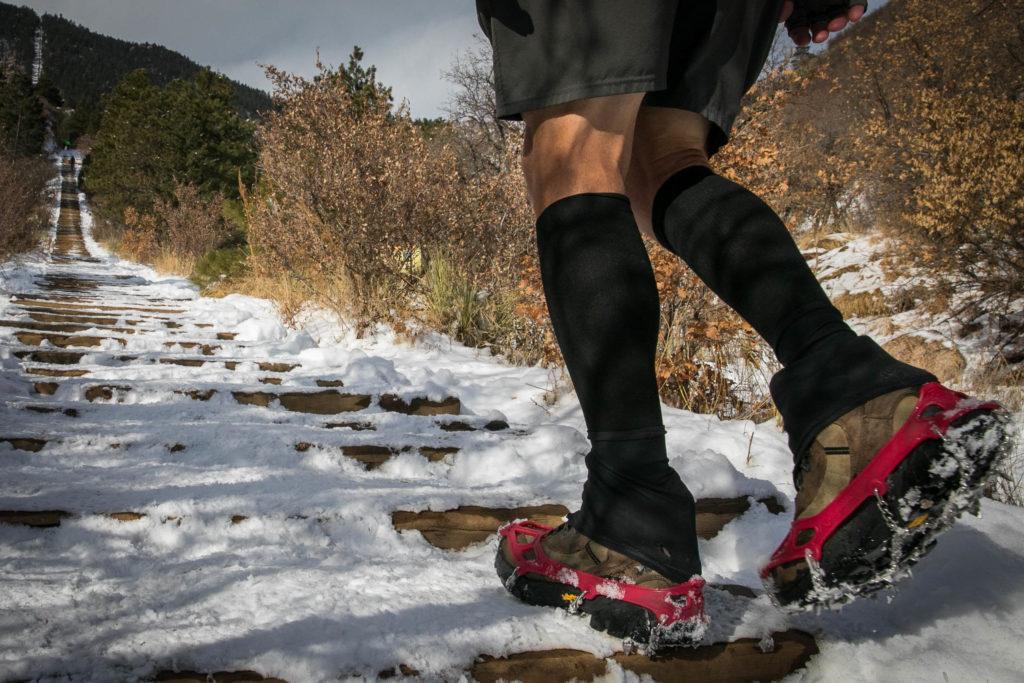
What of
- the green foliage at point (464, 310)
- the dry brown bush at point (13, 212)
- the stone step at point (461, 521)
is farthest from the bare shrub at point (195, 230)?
the stone step at point (461, 521)

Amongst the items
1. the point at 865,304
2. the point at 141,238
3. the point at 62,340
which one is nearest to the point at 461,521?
the point at 62,340

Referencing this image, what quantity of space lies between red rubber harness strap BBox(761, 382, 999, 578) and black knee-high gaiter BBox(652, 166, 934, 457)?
35 mm

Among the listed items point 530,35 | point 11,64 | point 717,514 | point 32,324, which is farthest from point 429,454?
point 11,64

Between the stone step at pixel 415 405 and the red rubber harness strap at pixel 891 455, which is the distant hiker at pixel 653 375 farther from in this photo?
the stone step at pixel 415 405

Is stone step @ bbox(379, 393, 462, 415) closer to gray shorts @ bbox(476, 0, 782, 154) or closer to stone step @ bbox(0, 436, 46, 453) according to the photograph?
stone step @ bbox(0, 436, 46, 453)

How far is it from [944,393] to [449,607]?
0.68m

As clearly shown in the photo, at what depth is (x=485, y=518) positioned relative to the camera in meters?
1.16

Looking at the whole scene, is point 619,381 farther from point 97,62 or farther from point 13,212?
point 97,62

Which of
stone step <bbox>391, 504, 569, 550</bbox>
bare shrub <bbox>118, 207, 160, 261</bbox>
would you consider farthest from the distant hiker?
bare shrub <bbox>118, 207, 160, 261</bbox>

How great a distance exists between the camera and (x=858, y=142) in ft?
32.1

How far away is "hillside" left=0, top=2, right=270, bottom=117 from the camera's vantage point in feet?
278

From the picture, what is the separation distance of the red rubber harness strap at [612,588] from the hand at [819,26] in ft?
3.22

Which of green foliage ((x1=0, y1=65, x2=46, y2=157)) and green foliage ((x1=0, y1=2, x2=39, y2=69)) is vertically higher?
green foliage ((x1=0, y1=2, x2=39, y2=69))

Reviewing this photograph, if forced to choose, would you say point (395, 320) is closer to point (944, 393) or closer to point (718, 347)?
point (718, 347)
